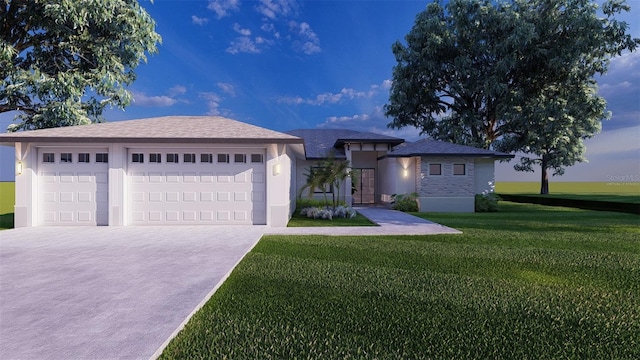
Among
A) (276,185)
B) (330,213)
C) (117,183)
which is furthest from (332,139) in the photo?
(117,183)

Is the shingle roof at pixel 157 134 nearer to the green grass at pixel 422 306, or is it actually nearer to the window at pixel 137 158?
the window at pixel 137 158

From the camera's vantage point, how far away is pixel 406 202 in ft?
57.0

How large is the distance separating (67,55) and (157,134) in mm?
12141

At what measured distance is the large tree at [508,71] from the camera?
72.3ft

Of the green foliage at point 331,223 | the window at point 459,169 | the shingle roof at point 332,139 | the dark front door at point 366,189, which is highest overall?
the shingle roof at point 332,139

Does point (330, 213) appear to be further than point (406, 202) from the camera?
No

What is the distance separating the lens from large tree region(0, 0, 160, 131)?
15.8 meters

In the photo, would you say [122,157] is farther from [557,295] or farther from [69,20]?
[557,295]

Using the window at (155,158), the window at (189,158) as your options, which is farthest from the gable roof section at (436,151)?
the window at (155,158)

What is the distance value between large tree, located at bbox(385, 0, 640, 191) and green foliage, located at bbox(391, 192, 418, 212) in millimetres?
9569

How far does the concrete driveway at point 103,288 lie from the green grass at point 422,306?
50 cm

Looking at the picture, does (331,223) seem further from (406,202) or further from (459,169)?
(459,169)

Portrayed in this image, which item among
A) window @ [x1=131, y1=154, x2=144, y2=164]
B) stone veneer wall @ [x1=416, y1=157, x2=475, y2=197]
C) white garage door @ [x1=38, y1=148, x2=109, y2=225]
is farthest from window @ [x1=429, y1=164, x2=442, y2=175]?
white garage door @ [x1=38, y1=148, x2=109, y2=225]

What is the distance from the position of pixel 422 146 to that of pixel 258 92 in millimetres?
21220
